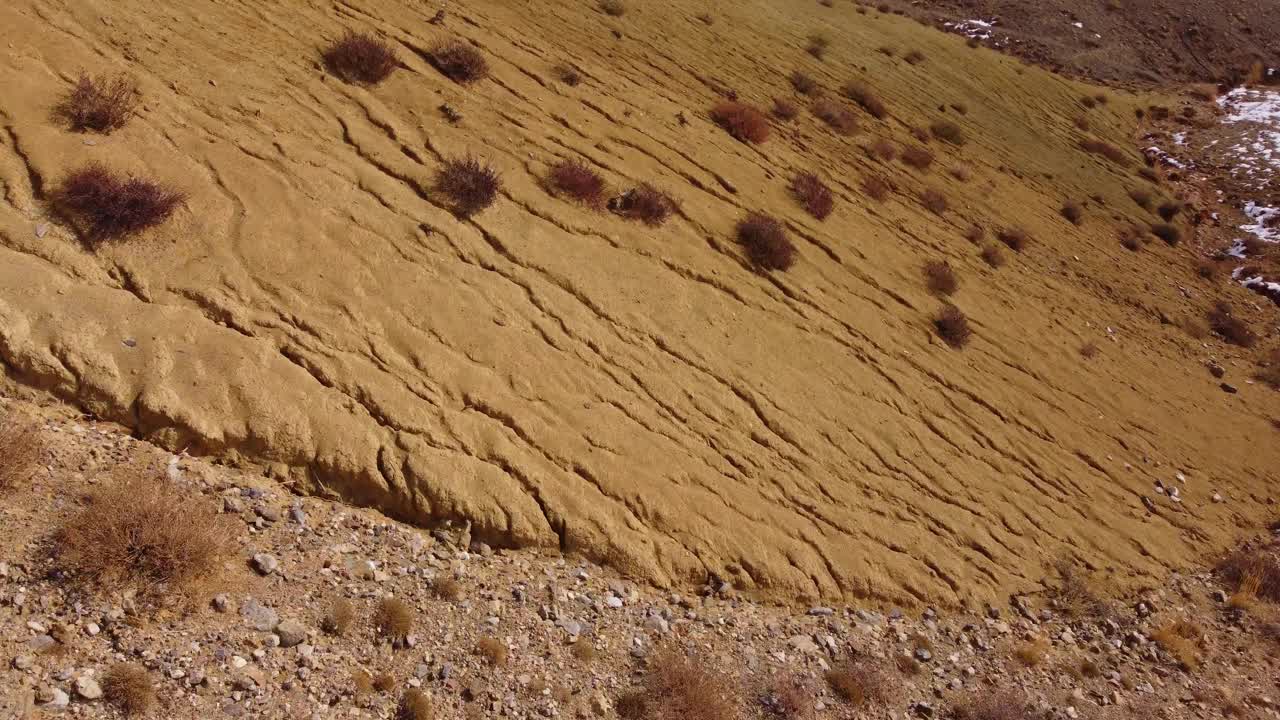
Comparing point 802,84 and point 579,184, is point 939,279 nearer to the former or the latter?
point 579,184

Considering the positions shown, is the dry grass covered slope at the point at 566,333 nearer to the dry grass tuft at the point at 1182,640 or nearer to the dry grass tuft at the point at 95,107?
the dry grass tuft at the point at 95,107

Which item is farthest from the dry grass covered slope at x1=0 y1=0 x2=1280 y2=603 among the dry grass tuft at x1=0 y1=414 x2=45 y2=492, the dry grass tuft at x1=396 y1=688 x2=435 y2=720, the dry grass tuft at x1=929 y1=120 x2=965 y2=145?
the dry grass tuft at x1=929 y1=120 x2=965 y2=145

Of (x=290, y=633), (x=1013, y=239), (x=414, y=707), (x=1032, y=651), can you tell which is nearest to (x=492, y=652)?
(x=414, y=707)

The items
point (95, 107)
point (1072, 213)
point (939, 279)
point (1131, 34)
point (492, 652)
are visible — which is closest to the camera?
point (492, 652)

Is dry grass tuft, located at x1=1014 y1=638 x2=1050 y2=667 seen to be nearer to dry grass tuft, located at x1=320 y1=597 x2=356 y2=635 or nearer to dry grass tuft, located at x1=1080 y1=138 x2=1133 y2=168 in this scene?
dry grass tuft, located at x1=320 y1=597 x2=356 y2=635

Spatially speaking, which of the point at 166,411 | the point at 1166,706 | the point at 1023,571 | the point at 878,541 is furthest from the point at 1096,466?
the point at 166,411
